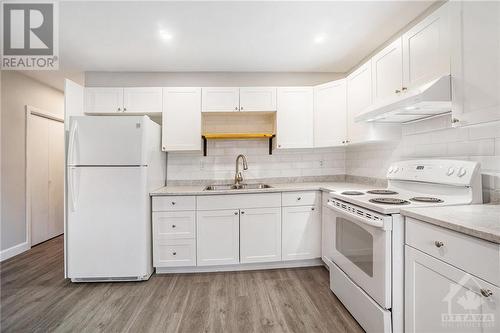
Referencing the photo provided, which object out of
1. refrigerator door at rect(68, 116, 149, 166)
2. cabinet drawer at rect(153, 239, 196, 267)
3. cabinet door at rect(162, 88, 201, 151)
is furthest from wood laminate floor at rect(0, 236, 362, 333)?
cabinet door at rect(162, 88, 201, 151)

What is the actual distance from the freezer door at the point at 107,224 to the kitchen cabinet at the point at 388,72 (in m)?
2.41

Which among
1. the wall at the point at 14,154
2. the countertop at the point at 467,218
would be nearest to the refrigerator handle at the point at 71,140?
the wall at the point at 14,154

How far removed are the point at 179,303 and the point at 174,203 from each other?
94cm

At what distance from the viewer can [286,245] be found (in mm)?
2414

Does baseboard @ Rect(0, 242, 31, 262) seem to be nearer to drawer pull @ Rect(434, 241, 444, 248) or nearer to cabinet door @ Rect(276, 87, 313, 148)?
cabinet door @ Rect(276, 87, 313, 148)

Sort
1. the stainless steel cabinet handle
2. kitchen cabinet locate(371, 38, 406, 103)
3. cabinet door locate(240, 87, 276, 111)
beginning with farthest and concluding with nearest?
cabinet door locate(240, 87, 276, 111) → kitchen cabinet locate(371, 38, 406, 103) → the stainless steel cabinet handle

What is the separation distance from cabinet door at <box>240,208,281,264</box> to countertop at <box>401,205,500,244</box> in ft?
4.42

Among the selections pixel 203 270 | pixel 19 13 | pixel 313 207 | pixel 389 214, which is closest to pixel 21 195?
pixel 19 13

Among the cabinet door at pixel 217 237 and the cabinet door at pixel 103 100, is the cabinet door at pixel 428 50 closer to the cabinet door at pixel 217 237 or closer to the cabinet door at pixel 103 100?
the cabinet door at pixel 217 237

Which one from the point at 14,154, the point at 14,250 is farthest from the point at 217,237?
the point at 14,154

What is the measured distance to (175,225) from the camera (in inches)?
90.9

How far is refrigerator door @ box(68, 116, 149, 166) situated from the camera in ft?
6.88

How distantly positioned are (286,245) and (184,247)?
3.74 ft

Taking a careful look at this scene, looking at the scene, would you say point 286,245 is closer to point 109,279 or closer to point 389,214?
point 389,214
